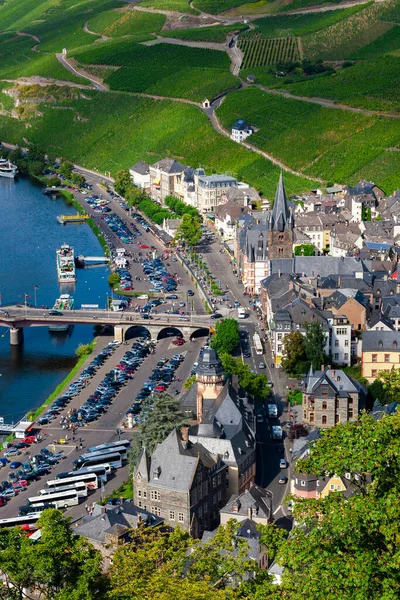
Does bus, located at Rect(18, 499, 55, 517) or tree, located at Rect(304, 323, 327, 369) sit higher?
tree, located at Rect(304, 323, 327, 369)

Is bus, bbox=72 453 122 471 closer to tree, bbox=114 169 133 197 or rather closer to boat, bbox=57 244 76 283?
boat, bbox=57 244 76 283

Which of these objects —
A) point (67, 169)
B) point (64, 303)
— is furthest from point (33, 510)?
point (67, 169)

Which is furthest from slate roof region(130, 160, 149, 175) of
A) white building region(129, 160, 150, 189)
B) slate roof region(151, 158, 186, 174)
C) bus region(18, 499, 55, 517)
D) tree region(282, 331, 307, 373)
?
bus region(18, 499, 55, 517)

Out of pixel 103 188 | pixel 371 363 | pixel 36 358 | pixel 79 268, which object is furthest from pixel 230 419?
pixel 103 188

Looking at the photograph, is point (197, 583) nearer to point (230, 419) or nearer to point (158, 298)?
point (230, 419)

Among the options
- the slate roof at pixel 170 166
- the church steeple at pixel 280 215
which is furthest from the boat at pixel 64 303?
the slate roof at pixel 170 166

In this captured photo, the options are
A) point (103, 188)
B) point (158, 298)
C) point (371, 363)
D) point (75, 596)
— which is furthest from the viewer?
point (103, 188)

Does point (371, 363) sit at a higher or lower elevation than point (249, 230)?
lower
